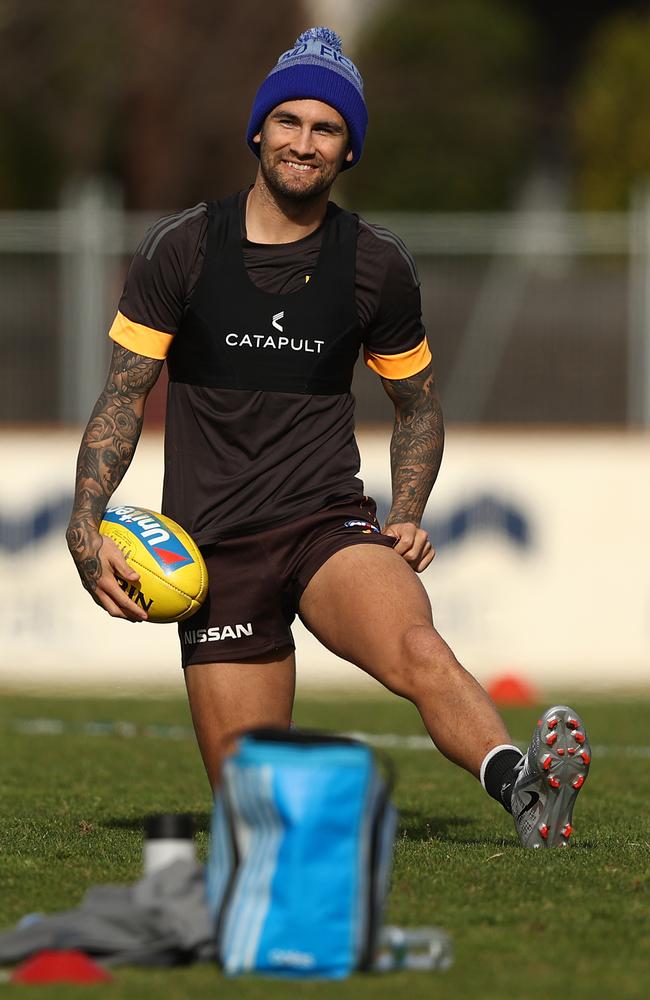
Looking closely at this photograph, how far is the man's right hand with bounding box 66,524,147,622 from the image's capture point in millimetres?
6254

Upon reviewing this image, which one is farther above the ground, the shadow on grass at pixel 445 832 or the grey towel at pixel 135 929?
the grey towel at pixel 135 929

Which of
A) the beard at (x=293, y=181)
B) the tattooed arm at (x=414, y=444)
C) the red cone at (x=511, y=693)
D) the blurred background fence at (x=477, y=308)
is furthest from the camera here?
the blurred background fence at (x=477, y=308)

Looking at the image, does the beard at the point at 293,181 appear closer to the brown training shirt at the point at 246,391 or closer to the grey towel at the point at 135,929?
the brown training shirt at the point at 246,391

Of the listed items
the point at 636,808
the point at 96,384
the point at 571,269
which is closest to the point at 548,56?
the point at 571,269

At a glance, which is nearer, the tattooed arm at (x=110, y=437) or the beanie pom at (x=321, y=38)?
the tattooed arm at (x=110, y=437)

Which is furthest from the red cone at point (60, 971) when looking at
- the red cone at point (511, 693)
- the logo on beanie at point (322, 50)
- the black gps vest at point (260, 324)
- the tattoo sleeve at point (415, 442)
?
the red cone at point (511, 693)

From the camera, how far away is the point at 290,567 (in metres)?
6.46

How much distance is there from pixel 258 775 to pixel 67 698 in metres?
9.39

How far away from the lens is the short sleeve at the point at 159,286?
6.43 meters

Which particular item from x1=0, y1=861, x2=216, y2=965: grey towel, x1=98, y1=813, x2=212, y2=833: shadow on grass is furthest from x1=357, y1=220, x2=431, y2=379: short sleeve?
x1=0, y1=861, x2=216, y2=965: grey towel

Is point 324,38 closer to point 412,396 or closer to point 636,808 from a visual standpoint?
point 412,396

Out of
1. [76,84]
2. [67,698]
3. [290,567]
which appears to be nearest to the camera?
[290,567]

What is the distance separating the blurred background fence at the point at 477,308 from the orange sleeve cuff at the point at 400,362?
30.3ft

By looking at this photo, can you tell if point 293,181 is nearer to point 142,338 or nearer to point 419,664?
point 142,338
